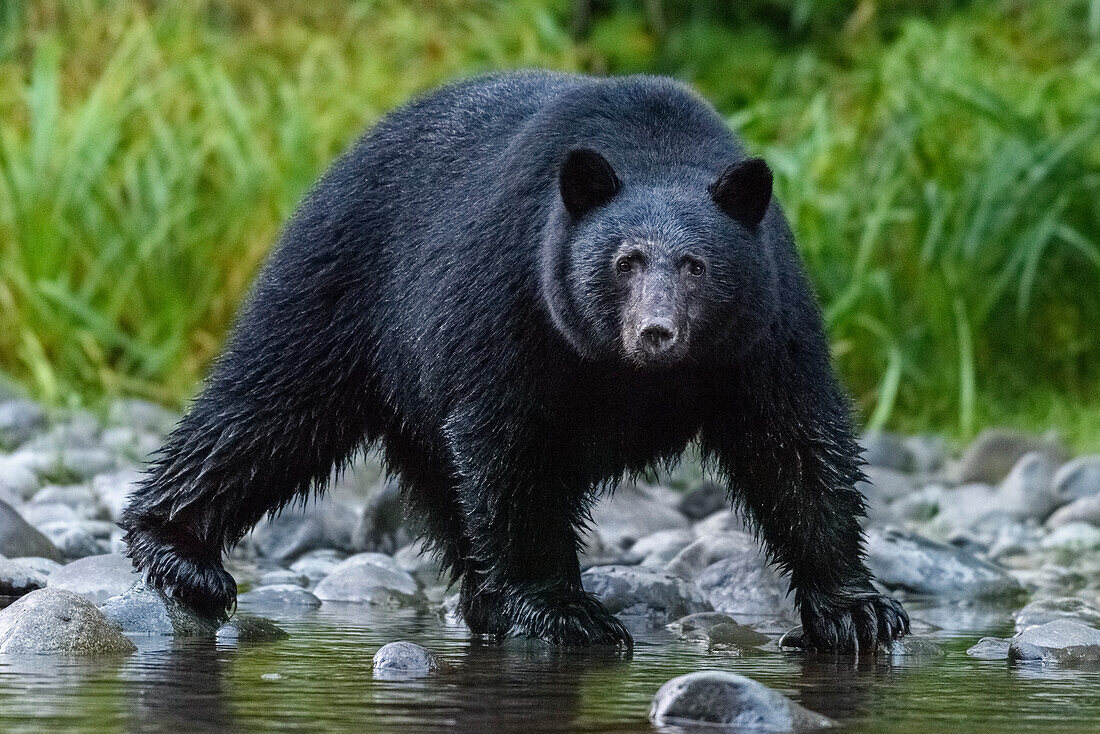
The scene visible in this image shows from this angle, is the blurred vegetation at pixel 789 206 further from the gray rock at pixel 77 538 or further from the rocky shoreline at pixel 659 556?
the gray rock at pixel 77 538

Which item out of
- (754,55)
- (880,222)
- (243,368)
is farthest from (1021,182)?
(243,368)

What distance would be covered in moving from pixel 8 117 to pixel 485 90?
6.65 metres

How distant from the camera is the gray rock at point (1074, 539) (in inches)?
280

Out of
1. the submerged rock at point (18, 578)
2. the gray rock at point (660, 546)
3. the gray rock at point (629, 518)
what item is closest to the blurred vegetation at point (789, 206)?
the gray rock at point (629, 518)

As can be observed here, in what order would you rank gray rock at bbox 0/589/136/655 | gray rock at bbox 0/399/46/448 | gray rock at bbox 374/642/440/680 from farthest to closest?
gray rock at bbox 0/399/46/448 < gray rock at bbox 0/589/136/655 < gray rock at bbox 374/642/440/680

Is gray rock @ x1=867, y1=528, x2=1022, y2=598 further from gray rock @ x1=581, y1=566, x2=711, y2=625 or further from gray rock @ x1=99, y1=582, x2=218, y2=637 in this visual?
gray rock @ x1=99, y1=582, x2=218, y2=637

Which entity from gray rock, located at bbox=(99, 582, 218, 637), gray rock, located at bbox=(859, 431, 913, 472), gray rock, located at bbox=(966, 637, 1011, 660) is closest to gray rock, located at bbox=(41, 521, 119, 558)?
gray rock, located at bbox=(99, 582, 218, 637)

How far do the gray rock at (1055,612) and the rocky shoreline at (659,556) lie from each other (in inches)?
0.4

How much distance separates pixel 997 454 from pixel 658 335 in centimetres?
477

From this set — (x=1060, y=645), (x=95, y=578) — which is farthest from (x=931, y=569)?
(x=95, y=578)

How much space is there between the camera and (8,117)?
11445mm

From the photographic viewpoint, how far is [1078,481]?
26.2 ft

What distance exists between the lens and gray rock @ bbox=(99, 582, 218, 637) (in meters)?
4.83

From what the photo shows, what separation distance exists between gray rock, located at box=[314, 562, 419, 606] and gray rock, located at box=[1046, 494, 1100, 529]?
2995mm
